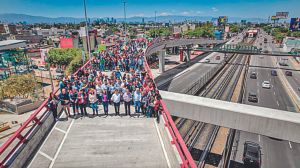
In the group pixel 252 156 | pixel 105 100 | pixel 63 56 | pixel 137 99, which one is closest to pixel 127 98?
pixel 137 99

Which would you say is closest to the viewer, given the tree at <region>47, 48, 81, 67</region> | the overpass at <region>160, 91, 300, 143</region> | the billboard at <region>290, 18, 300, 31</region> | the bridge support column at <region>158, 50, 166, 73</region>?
the overpass at <region>160, 91, 300, 143</region>

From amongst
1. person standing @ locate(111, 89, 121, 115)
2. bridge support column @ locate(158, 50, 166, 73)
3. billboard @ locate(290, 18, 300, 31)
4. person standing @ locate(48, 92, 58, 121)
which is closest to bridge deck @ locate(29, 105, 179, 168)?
person standing @ locate(48, 92, 58, 121)

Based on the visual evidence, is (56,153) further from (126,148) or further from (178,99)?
(178,99)

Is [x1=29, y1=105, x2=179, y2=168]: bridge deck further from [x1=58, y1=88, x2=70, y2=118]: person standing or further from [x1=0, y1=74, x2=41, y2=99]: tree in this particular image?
[x1=0, y1=74, x2=41, y2=99]: tree

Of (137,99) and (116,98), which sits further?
(137,99)

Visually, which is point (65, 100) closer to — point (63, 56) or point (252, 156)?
point (252, 156)
